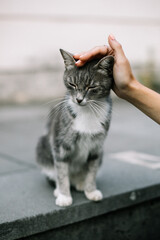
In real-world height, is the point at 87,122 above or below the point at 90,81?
below

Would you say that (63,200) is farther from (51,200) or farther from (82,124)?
(82,124)

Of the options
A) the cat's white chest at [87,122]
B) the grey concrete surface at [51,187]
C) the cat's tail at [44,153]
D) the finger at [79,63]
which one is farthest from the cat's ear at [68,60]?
the grey concrete surface at [51,187]

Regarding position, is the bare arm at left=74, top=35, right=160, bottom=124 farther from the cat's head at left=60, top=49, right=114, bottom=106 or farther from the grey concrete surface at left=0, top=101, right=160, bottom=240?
the grey concrete surface at left=0, top=101, right=160, bottom=240

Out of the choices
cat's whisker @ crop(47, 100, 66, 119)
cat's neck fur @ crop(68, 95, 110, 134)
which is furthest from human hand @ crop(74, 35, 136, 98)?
cat's whisker @ crop(47, 100, 66, 119)

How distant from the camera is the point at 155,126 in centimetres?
605

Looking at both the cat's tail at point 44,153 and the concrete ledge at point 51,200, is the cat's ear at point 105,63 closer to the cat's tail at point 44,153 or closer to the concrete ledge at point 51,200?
the cat's tail at point 44,153

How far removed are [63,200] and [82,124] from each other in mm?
556

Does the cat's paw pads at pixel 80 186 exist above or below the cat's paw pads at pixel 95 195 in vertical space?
below

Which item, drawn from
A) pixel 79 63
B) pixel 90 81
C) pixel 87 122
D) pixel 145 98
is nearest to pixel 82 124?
pixel 87 122

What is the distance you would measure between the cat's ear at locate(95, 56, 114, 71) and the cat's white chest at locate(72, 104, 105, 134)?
0.32 metres

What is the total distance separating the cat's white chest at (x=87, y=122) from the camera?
7.90ft

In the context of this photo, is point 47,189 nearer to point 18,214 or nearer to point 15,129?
point 18,214

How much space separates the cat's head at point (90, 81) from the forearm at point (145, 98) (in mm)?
275

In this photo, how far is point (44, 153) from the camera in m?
2.82
